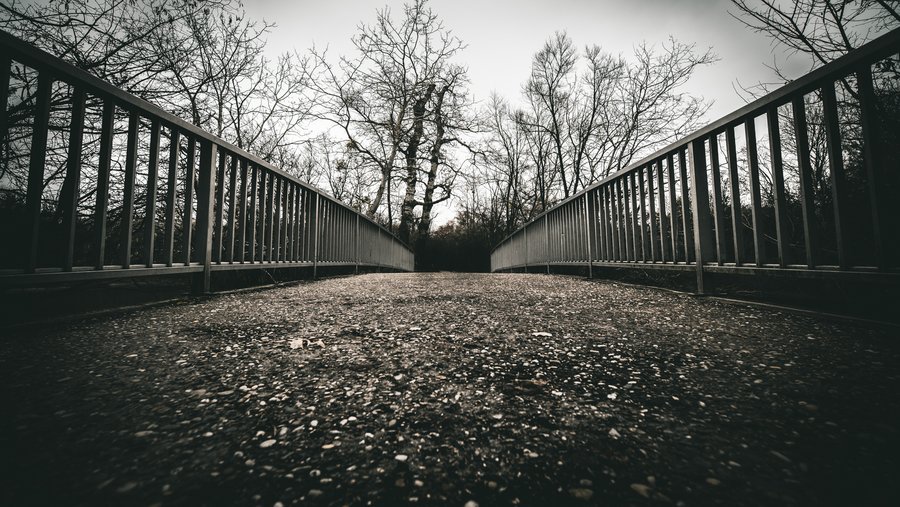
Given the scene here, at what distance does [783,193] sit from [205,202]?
4107 millimetres

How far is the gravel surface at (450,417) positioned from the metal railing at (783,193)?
641 mm

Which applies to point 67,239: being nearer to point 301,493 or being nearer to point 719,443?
point 301,493

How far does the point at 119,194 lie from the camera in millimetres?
3551

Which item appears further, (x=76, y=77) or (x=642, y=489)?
(x=76, y=77)

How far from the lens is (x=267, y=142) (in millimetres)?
7559

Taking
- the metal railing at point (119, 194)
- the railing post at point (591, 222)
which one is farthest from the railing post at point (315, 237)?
the railing post at point (591, 222)

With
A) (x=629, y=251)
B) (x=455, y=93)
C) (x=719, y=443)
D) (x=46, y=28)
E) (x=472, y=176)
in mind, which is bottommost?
(x=719, y=443)

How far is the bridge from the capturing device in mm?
601

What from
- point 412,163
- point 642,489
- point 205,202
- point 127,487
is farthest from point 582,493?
point 412,163

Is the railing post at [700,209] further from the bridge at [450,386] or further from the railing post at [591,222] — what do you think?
the railing post at [591,222]

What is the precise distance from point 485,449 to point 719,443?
1.62 feet

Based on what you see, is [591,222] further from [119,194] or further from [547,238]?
[119,194]

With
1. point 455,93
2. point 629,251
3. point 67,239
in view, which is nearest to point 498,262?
point 455,93

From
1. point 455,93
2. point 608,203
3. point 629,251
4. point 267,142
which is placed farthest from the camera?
point 455,93
